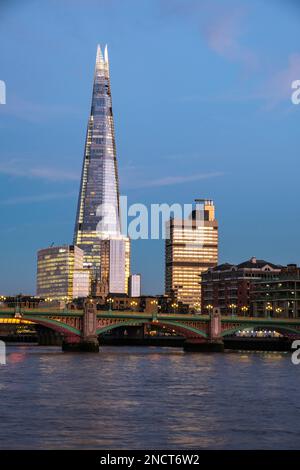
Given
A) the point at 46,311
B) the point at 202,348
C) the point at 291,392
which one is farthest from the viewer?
the point at 202,348

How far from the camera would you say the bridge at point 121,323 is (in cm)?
12275

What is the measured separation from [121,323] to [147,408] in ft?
266

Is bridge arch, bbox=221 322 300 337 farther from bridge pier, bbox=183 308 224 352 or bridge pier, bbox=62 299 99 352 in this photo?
bridge pier, bbox=62 299 99 352

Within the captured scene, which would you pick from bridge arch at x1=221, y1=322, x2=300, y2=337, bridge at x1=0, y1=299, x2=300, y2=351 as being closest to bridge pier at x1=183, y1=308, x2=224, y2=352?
bridge at x1=0, y1=299, x2=300, y2=351

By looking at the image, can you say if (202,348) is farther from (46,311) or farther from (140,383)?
(140,383)

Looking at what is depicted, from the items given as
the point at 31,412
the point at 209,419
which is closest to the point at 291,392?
the point at 209,419

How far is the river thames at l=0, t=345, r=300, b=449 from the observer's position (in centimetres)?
3762

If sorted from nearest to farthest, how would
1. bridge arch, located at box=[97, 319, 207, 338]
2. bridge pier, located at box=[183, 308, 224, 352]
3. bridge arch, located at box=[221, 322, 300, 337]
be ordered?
bridge arch, located at box=[97, 319, 207, 338] < bridge pier, located at box=[183, 308, 224, 352] < bridge arch, located at box=[221, 322, 300, 337]

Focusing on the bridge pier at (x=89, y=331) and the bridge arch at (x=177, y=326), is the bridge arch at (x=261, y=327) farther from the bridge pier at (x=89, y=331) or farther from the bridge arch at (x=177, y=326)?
the bridge pier at (x=89, y=331)

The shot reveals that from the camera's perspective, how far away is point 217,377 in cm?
7325

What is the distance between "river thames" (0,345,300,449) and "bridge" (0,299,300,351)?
1574 inches
